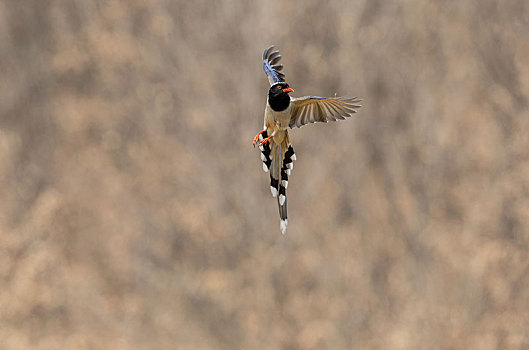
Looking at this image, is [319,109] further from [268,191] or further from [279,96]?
[268,191]

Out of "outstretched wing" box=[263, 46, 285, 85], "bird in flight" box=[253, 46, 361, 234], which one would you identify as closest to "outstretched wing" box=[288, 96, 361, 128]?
"bird in flight" box=[253, 46, 361, 234]

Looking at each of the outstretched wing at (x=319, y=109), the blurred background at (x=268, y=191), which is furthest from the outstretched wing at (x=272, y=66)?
the blurred background at (x=268, y=191)

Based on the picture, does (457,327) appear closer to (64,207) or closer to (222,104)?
(222,104)

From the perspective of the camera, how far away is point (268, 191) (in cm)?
654

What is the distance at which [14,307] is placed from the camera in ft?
21.9

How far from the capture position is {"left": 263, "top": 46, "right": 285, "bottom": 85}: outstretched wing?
53.4 inches

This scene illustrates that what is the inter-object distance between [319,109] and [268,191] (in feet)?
17.2

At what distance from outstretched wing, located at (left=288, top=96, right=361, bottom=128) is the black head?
0.14 feet

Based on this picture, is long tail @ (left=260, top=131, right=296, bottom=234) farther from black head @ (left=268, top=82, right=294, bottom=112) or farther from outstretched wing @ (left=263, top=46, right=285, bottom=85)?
outstretched wing @ (left=263, top=46, right=285, bottom=85)

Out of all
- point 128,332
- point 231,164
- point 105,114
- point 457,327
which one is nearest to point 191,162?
point 231,164

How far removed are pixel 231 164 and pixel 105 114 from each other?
1.43 m

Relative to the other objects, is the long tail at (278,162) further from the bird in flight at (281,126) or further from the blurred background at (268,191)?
the blurred background at (268,191)

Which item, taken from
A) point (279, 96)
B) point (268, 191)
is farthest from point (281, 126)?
point (268, 191)

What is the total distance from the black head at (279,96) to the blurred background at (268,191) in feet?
17.4
